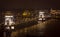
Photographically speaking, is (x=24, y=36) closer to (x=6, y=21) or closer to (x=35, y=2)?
(x=6, y=21)

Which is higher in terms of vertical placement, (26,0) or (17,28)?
(26,0)

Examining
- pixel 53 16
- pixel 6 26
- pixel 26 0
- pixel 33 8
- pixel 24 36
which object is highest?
pixel 26 0

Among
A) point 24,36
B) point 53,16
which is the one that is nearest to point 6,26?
point 24,36

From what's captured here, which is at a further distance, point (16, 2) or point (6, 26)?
point (16, 2)

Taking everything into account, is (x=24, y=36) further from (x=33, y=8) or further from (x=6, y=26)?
(x=33, y=8)

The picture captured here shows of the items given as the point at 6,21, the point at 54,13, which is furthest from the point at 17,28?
the point at 54,13

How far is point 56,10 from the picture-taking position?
137 cm

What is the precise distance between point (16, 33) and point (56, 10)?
56 cm

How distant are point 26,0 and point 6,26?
42 cm

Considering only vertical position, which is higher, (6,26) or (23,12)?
(23,12)

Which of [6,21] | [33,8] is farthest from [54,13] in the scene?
[6,21]

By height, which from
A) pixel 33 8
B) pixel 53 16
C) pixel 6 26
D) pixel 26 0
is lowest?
pixel 6 26

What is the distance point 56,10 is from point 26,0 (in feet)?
1.32

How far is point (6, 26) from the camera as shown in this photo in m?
1.36
